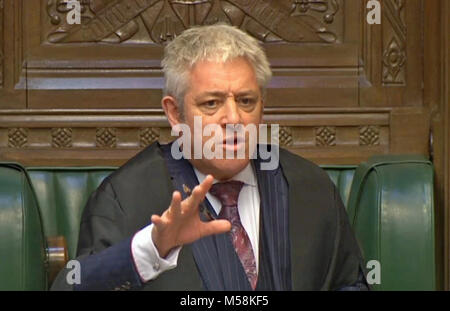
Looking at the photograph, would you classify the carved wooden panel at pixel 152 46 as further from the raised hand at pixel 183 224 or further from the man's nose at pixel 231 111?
the raised hand at pixel 183 224

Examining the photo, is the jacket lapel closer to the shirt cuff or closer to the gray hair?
the gray hair

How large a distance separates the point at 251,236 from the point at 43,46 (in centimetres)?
117

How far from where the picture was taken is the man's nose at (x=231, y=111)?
2.35 meters

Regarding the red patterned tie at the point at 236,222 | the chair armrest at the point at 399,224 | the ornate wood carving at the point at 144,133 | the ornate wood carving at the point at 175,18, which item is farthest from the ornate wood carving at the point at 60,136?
the chair armrest at the point at 399,224

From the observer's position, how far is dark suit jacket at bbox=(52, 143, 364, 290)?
2.33 meters

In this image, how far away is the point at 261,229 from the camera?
2432 mm

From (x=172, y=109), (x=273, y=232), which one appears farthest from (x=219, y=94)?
(x=273, y=232)

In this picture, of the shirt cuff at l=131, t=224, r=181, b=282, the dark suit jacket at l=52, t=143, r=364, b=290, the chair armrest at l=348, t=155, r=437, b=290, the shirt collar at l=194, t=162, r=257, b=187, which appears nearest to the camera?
the shirt cuff at l=131, t=224, r=181, b=282

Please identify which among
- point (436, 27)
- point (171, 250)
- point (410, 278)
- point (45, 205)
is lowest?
point (410, 278)

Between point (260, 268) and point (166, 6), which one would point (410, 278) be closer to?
point (260, 268)

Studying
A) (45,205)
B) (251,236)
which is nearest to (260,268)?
(251,236)

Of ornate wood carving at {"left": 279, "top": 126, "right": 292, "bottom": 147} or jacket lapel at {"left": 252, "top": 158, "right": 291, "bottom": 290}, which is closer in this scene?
jacket lapel at {"left": 252, "top": 158, "right": 291, "bottom": 290}

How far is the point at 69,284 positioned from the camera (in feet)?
7.33

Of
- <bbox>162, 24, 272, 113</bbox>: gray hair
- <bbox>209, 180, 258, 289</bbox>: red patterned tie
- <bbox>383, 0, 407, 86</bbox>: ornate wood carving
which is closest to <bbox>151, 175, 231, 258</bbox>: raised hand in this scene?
<bbox>209, 180, 258, 289</bbox>: red patterned tie
